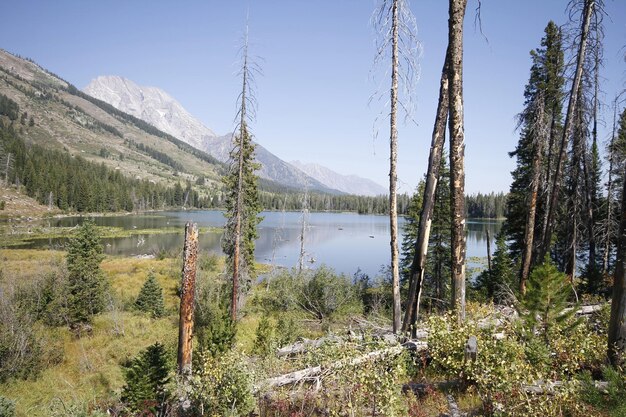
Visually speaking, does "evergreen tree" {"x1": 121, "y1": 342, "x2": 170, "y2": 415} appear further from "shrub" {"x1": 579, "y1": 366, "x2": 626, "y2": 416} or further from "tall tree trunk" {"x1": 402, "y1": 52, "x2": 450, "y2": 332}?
"shrub" {"x1": 579, "y1": 366, "x2": 626, "y2": 416}

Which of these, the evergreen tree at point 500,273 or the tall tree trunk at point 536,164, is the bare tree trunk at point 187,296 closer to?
the tall tree trunk at point 536,164

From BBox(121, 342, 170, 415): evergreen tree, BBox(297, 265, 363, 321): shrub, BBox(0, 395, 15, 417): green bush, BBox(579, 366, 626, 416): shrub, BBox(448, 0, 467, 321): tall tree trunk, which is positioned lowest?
BBox(297, 265, 363, 321): shrub

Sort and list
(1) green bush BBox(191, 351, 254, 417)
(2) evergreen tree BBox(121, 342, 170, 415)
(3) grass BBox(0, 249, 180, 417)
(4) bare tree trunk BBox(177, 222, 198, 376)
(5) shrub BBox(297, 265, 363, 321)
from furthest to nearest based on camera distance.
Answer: (5) shrub BBox(297, 265, 363, 321), (3) grass BBox(0, 249, 180, 417), (4) bare tree trunk BBox(177, 222, 198, 376), (2) evergreen tree BBox(121, 342, 170, 415), (1) green bush BBox(191, 351, 254, 417)

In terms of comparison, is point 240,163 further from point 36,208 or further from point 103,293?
point 36,208

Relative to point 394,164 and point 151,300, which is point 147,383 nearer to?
point 394,164

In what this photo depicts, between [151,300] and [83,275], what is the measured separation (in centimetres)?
518

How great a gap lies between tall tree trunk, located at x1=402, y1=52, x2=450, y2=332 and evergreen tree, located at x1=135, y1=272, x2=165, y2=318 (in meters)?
20.2

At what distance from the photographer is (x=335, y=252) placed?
56719 mm

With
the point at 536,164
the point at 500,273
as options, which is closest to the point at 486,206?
the point at 500,273

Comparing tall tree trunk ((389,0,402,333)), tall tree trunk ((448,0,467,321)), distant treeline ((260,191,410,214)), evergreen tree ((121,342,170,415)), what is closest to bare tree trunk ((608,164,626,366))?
tall tree trunk ((448,0,467,321))

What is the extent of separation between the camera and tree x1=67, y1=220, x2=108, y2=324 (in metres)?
19.3

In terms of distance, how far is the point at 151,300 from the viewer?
2350cm

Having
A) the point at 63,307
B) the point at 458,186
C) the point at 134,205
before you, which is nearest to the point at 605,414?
the point at 458,186

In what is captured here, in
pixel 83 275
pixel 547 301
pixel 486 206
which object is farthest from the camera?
pixel 486 206
